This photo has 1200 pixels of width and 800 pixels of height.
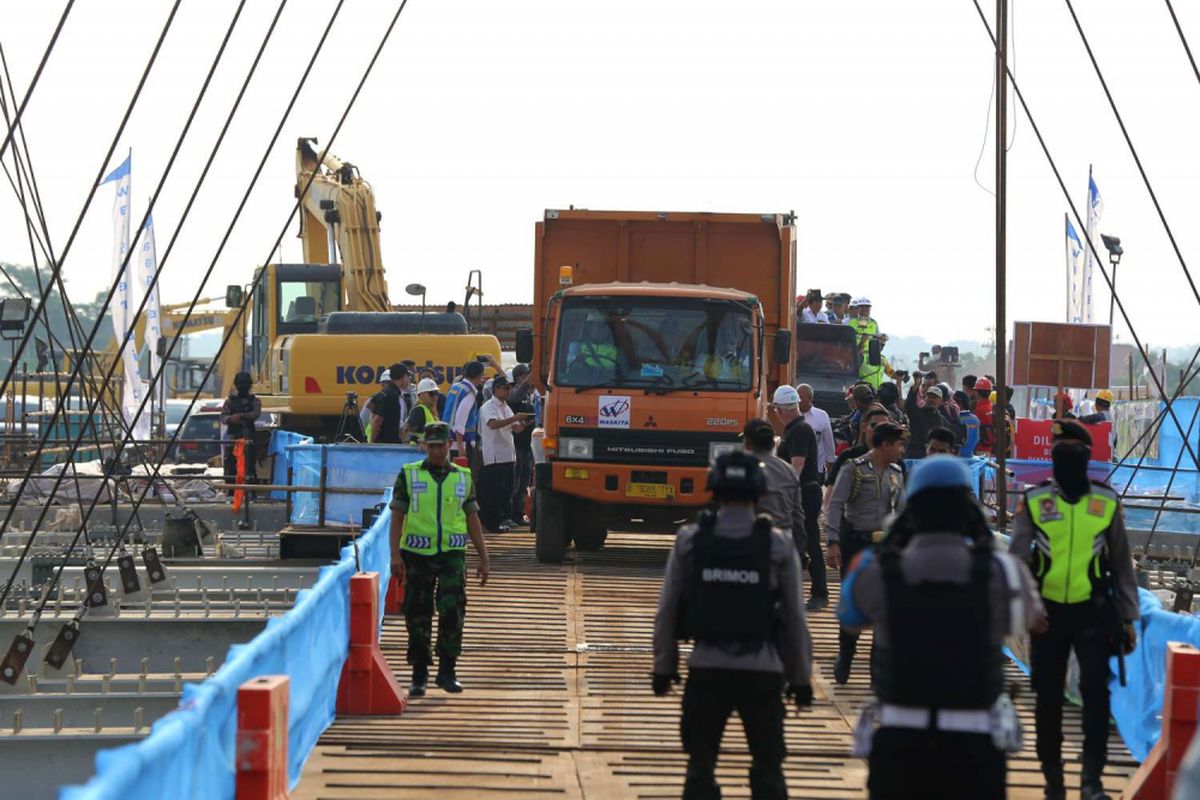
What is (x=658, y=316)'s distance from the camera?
55.0 feet

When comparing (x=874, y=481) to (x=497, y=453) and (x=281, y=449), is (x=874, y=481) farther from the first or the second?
(x=281, y=449)

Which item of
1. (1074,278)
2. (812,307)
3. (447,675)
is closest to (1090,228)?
(1074,278)


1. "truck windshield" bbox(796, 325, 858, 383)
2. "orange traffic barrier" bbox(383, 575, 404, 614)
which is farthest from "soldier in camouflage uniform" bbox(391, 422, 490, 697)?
"truck windshield" bbox(796, 325, 858, 383)

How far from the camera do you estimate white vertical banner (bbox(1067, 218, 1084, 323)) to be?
3619 centimetres

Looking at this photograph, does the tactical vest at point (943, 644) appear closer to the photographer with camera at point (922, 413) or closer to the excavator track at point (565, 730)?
the excavator track at point (565, 730)

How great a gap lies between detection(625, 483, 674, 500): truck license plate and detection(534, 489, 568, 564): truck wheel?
740 mm

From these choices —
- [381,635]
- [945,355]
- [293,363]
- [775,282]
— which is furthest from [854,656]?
[945,355]

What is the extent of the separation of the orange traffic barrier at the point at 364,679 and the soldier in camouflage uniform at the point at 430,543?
0.92 feet

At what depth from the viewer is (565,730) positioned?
10.6m

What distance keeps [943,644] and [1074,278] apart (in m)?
32.1

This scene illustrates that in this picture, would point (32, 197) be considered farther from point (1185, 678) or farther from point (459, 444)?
point (1185, 678)

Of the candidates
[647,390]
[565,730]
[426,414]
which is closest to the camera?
[565,730]

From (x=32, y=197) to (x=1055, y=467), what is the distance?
10.7 meters

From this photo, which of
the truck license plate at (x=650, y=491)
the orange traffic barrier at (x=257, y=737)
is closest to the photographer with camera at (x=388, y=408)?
the truck license plate at (x=650, y=491)
